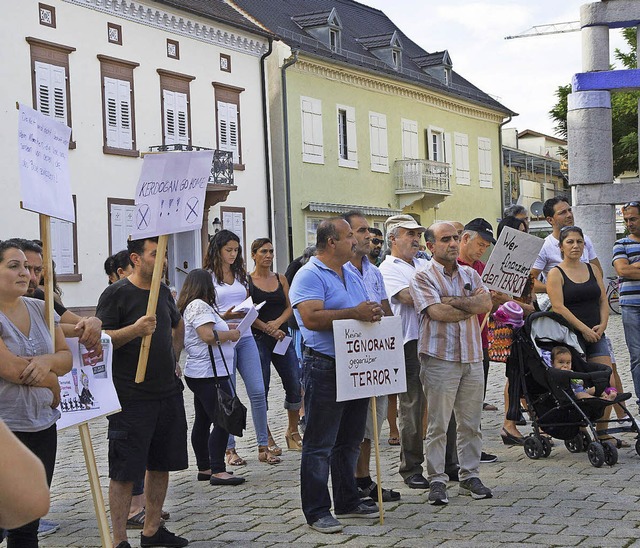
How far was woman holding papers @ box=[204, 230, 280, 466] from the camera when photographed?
30.1 ft

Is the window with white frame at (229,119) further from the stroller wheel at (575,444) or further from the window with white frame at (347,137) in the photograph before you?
the stroller wheel at (575,444)

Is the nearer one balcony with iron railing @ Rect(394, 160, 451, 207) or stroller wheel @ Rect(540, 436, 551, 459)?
stroller wheel @ Rect(540, 436, 551, 459)

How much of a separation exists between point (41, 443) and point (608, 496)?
12.5ft

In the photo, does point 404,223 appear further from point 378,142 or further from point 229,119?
point 378,142

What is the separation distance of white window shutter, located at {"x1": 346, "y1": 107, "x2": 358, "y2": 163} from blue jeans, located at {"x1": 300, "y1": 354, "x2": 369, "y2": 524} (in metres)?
30.8

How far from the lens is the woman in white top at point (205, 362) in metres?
8.45

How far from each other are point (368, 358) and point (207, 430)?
2263 millimetres

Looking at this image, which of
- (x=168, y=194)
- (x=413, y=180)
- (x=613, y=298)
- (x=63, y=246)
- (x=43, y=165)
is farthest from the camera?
(x=413, y=180)

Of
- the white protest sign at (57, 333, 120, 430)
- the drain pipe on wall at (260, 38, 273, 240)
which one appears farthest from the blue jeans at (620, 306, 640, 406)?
the drain pipe on wall at (260, 38, 273, 240)

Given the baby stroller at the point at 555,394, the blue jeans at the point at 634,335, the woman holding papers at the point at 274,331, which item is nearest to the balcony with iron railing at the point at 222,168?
the woman holding papers at the point at 274,331

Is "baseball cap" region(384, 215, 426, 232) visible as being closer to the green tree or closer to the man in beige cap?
the man in beige cap

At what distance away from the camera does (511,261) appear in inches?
354

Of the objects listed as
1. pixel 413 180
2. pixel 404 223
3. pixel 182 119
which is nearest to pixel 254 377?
pixel 404 223

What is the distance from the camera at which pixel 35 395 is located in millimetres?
5129
